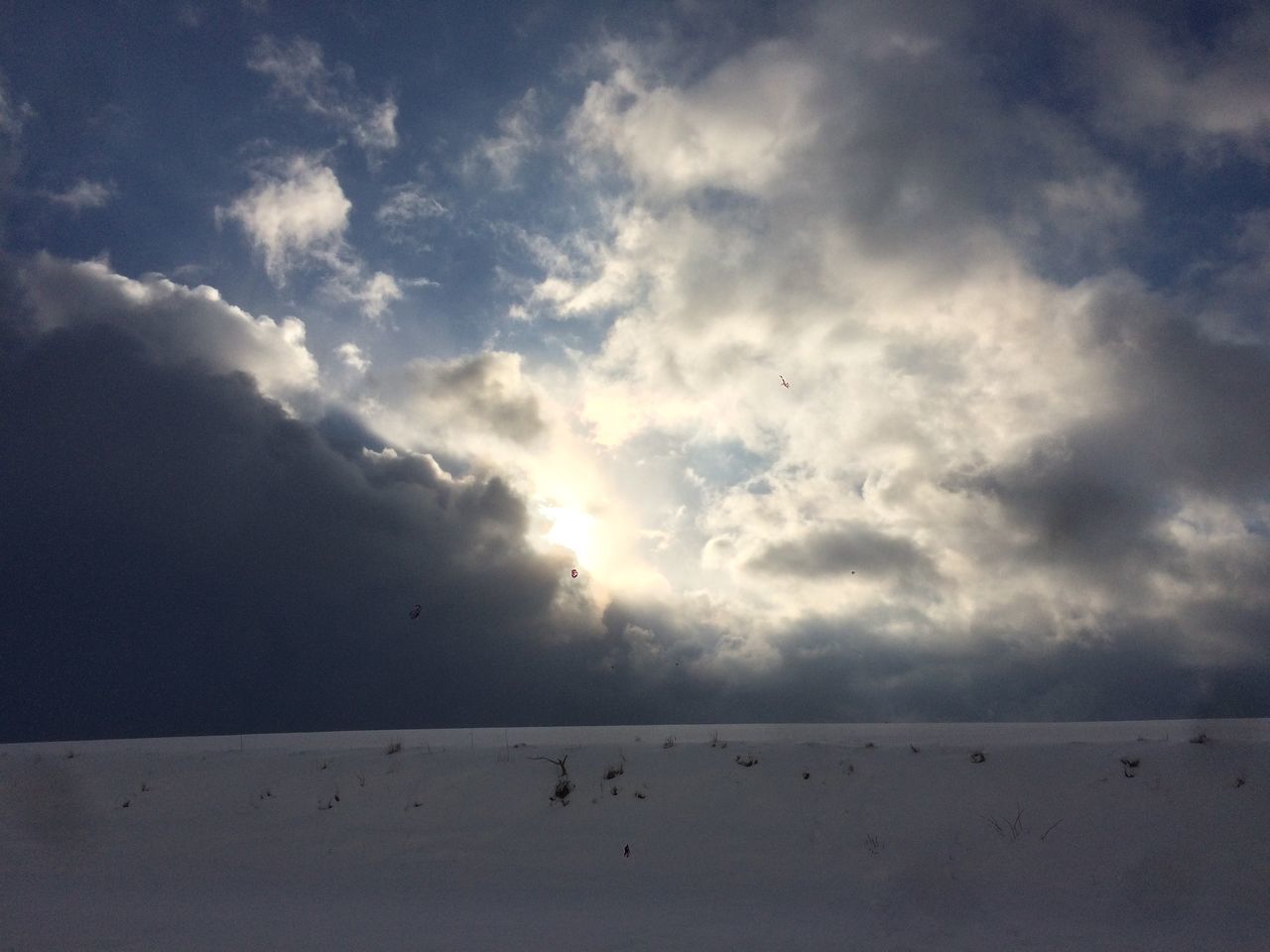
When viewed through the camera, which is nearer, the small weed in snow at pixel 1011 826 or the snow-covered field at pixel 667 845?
the snow-covered field at pixel 667 845

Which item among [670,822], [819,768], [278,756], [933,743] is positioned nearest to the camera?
[670,822]

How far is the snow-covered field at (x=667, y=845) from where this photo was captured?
27.9ft

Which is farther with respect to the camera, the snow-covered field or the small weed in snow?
the small weed in snow

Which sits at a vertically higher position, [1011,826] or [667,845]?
[1011,826]

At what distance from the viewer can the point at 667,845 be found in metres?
11.4

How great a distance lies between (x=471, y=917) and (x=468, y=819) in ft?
12.3

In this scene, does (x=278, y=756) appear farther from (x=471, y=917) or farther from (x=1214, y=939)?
(x=1214, y=939)

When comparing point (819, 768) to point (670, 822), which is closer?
point (670, 822)

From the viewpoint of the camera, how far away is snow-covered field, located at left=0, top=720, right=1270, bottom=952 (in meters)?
8.51

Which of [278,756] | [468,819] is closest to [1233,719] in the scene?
[468,819]

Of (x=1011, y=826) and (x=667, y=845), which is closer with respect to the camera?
(x=1011, y=826)

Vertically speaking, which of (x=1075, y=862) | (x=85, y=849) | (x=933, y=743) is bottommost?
(x=85, y=849)

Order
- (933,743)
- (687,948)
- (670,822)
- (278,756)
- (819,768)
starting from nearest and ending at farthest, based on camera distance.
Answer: (687,948), (670,822), (819,768), (933,743), (278,756)

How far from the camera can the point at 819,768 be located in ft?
44.0
